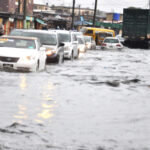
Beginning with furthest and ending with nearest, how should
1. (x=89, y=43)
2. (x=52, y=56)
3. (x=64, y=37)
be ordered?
1. (x=89, y=43)
2. (x=64, y=37)
3. (x=52, y=56)

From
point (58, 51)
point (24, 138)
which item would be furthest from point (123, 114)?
point (58, 51)

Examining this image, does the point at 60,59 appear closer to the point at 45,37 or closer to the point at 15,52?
the point at 45,37

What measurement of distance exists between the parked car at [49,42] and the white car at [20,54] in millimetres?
4150

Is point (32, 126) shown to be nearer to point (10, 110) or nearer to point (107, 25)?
point (10, 110)

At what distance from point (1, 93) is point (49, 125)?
4.39 metres

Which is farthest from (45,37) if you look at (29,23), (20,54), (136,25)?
(29,23)

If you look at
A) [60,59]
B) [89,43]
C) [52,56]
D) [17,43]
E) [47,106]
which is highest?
[17,43]

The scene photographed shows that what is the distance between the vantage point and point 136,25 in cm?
5269

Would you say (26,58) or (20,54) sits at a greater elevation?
(20,54)

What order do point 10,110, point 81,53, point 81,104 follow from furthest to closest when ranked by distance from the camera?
point 81,53
point 81,104
point 10,110

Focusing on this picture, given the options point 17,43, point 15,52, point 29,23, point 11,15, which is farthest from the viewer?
point 29,23

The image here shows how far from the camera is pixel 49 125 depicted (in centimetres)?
870

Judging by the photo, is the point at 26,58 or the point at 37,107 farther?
the point at 26,58

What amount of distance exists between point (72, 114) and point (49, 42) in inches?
587
